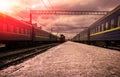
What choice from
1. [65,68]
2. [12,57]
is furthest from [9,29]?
[65,68]

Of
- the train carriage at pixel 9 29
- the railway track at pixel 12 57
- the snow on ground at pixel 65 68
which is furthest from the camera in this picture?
the train carriage at pixel 9 29

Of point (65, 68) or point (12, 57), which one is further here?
point (12, 57)

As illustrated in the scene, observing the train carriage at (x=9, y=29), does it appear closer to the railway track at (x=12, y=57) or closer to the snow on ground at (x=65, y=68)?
the railway track at (x=12, y=57)

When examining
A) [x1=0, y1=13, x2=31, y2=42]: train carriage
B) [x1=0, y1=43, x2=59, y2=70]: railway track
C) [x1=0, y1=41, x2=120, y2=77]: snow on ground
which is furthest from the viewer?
[x1=0, y1=13, x2=31, y2=42]: train carriage

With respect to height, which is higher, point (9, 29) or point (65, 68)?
point (9, 29)

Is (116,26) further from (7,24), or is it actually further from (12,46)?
(12,46)

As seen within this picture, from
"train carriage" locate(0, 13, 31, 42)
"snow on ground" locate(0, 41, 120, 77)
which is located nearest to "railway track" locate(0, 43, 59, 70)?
"snow on ground" locate(0, 41, 120, 77)

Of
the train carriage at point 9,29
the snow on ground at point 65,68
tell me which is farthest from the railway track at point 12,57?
the train carriage at point 9,29

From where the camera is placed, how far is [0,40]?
12250mm

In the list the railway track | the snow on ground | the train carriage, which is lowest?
the railway track

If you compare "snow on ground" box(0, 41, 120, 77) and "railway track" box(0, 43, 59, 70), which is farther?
"railway track" box(0, 43, 59, 70)

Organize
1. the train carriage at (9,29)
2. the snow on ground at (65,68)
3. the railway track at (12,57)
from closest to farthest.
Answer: the snow on ground at (65,68)
the railway track at (12,57)
the train carriage at (9,29)

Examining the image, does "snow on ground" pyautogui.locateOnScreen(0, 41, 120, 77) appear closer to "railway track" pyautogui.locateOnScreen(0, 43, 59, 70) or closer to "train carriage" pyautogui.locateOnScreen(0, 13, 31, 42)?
"railway track" pyautogui.locateOnScreen(0, 43, 59, 70)

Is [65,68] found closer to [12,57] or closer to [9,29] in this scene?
[12,57]
